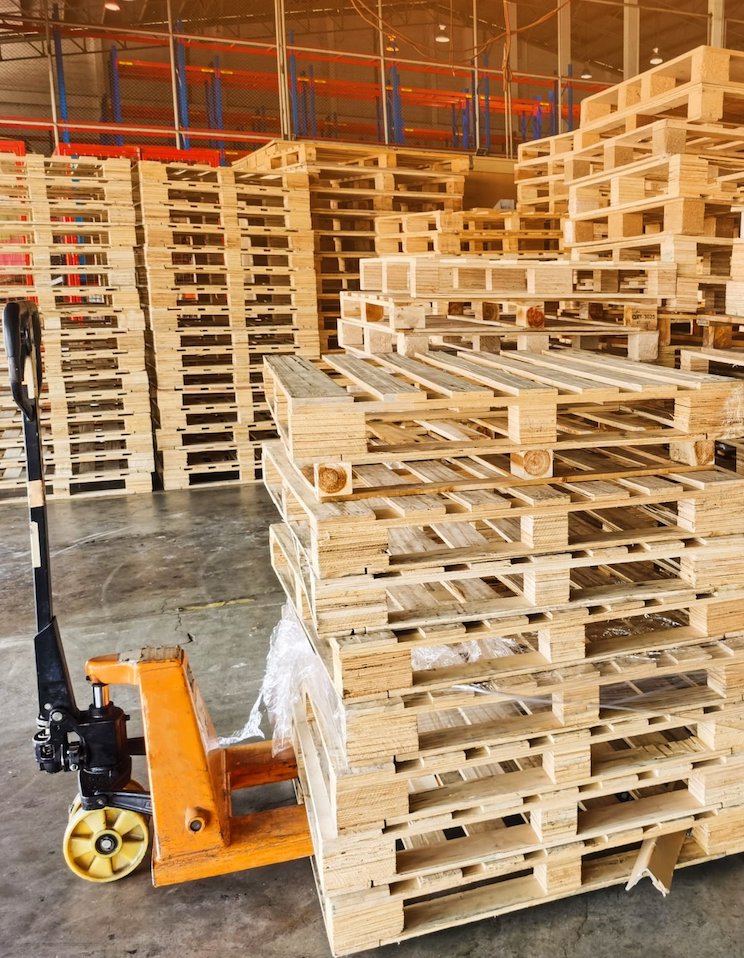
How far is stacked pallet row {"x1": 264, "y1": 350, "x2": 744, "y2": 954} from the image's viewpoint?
2.65m

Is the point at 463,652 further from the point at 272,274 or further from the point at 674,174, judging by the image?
the point at 272,274

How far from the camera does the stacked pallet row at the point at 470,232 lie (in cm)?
745

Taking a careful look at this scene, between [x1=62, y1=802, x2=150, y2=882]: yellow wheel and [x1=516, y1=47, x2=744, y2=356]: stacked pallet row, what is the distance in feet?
10.9

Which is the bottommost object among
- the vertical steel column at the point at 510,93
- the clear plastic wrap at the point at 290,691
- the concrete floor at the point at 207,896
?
the concrete floor at the point at 207,896

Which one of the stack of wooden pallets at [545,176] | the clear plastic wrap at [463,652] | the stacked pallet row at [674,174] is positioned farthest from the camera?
the stack of wooden pallets at [545,176]

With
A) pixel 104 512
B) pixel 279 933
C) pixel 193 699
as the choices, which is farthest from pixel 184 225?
pixel 279 933

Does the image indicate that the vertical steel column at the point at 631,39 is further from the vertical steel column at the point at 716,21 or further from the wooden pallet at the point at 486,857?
the wooden pallet at the point at 486,857

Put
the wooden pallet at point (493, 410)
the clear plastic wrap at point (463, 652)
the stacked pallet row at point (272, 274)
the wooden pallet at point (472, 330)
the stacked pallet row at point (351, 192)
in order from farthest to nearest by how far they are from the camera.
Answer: the stacked pallet row at point (351, 192) < the stacked pallet row at point (272, 274) < the wooden pallet at point (472, 330) < the clear plastic wrap at point (463, 652) < the wooden pallet at point (493, 410)

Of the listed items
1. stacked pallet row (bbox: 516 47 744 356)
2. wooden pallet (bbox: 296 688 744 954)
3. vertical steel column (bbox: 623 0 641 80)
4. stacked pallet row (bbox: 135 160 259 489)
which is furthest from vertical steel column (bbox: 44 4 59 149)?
wooden pallet (bbox: 296 688 744 954)

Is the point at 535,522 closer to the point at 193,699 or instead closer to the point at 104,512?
the point at 193,699

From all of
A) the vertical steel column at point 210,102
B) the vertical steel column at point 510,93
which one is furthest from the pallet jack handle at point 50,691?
the vertical steel column at point 210,102

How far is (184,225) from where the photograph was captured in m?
8.77

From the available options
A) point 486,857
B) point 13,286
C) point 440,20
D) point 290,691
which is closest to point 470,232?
point 13,286

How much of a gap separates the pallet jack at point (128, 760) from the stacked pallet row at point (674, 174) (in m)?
2.87
